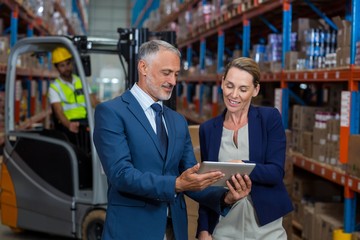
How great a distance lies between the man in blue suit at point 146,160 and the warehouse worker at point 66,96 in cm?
326

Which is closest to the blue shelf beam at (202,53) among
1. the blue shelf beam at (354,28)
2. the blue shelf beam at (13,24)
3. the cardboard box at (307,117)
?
the blue shelf beam at (13,24)

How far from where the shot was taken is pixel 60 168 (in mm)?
6031

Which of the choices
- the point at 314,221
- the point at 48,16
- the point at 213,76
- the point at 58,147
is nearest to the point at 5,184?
the point at 58,147

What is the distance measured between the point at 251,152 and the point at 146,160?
544mm

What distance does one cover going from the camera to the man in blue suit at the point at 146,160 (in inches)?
105

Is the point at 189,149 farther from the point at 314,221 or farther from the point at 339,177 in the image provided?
the point at 314,221

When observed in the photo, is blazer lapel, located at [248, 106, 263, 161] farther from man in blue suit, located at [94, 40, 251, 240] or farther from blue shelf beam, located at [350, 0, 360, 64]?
blue shelf beam, located at [350, 0, 360, 64]

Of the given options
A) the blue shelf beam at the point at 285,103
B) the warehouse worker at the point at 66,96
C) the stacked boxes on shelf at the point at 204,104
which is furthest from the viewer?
the stacked boxes on shelf at the point at 204,104

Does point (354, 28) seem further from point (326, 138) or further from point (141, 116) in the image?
point (141, 116)

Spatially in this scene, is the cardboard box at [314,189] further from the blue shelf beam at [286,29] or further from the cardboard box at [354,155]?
the cardboard box at [354,155]

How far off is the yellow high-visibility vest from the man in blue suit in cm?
332

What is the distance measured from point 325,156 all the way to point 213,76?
19.1 ft

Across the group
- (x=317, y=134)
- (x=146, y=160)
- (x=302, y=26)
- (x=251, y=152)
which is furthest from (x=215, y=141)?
(x=302, y=26)

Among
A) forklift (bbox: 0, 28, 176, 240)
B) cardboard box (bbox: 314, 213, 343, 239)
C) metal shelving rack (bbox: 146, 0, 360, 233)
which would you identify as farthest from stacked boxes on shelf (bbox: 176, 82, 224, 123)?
cardboard box (bbox: 314, 213, 343, 239)
